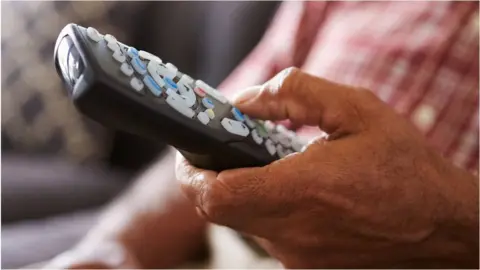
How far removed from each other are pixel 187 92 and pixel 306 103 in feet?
0.38

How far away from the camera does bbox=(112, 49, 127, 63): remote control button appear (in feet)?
1.24

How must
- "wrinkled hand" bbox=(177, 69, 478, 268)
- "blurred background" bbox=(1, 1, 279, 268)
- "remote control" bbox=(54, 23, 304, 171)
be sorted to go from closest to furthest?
"remote control" bbox=(54, 23, 304, 171), "wrinkled hand" bbox=(177, 69, 478, 268), "blurred background" bbox=(1, 1, 279, 268)

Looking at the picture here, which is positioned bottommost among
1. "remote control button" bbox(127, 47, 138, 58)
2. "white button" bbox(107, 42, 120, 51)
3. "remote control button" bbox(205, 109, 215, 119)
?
"remote control button" bbox(205, 109, 215, 119)

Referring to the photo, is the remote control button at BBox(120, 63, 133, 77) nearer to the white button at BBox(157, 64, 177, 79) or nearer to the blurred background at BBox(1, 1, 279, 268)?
the white button at BBox(157, 64, 177, 79)

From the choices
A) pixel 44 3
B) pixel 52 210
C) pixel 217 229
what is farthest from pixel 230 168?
pixel 44 3

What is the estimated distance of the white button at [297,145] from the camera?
0.52m

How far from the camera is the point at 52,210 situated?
1119 millimetres

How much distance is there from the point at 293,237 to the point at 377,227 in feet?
0.21

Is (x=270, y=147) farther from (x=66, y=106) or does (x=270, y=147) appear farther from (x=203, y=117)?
(x=66, y=106)

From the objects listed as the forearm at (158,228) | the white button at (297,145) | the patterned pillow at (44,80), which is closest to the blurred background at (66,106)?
the patterned pillow at (44,80)

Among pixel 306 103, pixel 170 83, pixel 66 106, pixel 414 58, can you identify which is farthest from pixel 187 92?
pixel 66 106

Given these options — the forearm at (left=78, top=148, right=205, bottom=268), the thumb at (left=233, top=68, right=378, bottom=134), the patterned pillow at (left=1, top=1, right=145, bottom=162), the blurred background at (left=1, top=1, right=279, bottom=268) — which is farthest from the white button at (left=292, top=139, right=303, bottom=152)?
the patterned pillow at (left=1, top=1, right=145, bottom=162)

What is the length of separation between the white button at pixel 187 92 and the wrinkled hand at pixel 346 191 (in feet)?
0.17

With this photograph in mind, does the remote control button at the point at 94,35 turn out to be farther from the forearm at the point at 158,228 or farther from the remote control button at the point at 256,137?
the forearm at the point at 158,228
